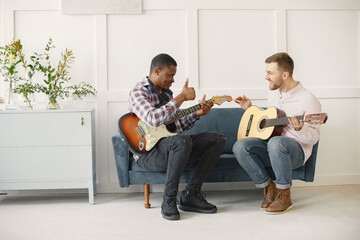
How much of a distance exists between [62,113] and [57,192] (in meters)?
0.86

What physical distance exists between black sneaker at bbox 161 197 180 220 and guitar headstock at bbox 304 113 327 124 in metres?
1.00

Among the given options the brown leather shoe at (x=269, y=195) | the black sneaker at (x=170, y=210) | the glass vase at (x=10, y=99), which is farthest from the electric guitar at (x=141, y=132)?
the glass vase at (x=10, y=99)

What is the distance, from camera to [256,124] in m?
3.01

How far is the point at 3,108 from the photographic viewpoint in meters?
3.38

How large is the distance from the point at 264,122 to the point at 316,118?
46 cm

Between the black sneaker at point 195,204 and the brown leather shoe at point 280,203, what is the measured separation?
377mm

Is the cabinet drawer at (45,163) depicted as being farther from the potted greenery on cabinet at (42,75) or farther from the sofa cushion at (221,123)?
the sofa cushion at (221,123)

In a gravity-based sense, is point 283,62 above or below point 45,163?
above

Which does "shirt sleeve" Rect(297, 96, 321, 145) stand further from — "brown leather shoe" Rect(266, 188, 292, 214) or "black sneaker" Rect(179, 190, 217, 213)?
"black sneaker" Rect(179, 190, 217, 213)

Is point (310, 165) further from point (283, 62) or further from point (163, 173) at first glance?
point (163, 173)

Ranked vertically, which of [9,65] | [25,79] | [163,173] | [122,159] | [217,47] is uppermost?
[217,47]

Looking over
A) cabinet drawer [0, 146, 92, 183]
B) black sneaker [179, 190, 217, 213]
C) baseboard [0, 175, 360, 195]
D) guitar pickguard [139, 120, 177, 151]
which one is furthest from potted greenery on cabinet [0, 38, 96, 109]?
black sneaker [179, 190, 217, 213]

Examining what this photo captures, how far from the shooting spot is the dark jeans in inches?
104

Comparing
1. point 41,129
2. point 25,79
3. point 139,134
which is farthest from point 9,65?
point 139,134
